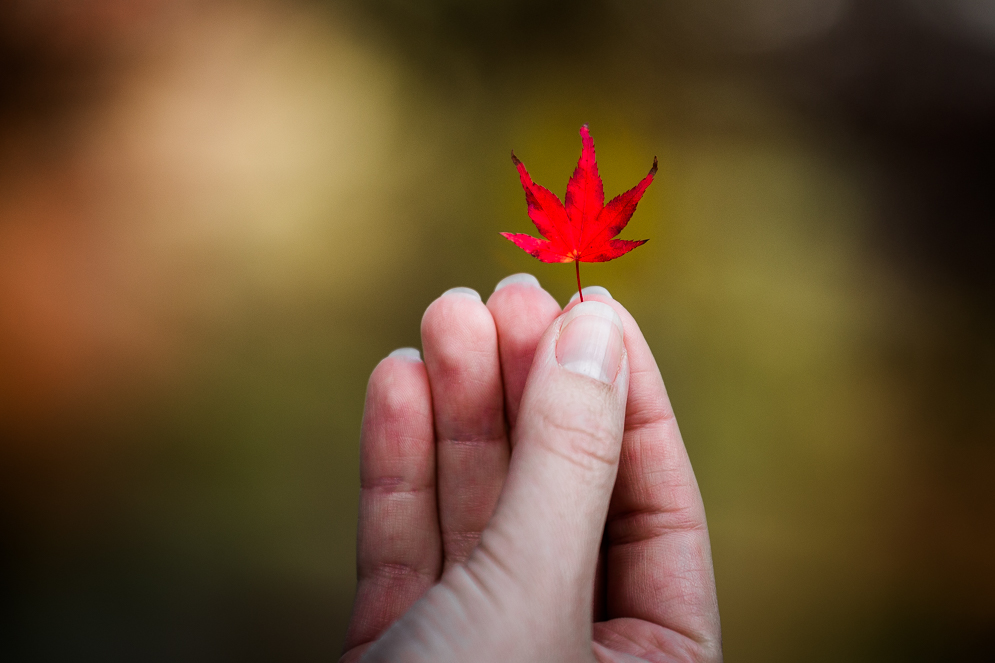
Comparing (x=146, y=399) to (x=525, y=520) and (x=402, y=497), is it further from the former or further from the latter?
(x=525, y=520)

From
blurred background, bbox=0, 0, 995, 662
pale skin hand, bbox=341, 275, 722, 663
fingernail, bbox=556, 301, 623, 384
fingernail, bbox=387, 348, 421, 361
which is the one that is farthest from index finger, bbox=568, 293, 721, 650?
blurred background, bbox=0, 0, 995, 662

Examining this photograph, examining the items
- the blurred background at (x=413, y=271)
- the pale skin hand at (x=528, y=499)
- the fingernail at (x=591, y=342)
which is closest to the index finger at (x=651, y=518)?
the pale skin hand at (x=528, y=499)

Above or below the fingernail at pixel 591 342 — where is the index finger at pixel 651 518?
below

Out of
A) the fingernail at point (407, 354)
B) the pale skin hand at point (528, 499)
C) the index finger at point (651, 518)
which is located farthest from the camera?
the fingernail at point (407, 354)

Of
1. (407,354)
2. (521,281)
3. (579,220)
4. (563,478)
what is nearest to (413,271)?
(407,354)

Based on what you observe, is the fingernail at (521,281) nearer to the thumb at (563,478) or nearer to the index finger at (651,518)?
the index finger at (651,518)

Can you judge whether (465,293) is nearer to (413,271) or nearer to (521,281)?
(521,281)
